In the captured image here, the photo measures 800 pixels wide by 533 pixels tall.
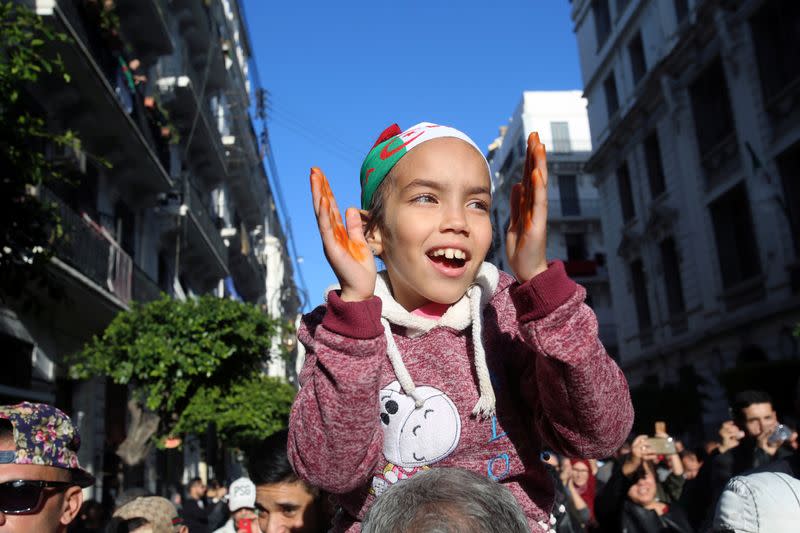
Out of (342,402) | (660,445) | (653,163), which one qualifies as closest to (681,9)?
(653,163)

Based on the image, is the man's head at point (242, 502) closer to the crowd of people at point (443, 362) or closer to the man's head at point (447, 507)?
the crowd of people at point (443, 362)

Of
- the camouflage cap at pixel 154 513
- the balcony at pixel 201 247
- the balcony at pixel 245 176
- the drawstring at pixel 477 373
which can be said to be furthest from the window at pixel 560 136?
the drawstring at pixel 477 373

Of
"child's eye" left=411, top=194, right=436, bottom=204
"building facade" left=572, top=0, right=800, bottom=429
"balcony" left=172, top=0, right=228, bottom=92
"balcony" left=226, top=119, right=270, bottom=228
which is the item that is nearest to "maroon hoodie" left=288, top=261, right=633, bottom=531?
"child's eye" left=411, top=194, right=436, bottom=204

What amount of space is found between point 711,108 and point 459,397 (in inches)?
968

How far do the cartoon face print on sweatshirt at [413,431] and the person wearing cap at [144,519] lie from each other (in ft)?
10.3

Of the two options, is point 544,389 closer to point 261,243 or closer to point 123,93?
point 123,93

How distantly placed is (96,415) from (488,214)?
1615 centimetres

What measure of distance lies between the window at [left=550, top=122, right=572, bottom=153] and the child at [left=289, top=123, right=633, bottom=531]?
48775 mm

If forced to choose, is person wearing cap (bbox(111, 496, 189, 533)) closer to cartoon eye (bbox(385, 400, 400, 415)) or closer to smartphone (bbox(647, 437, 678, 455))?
cartoon eye (bbox(385, 400, 400, 415))

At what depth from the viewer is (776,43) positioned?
20453mm

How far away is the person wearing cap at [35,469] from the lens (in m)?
3.00

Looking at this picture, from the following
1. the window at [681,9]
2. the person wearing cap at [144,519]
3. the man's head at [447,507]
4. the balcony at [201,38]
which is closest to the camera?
the man's head at [447,507]

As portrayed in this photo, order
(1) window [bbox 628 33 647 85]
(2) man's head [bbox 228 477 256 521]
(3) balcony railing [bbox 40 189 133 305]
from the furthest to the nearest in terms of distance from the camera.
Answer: (1) window [bbox 628 33 647 85], (3) balcony railing [bbox 40 189 133 305], (2) man's head [bbox 228 477 256 521]

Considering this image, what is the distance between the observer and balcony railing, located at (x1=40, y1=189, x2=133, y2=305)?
43.0 ft
